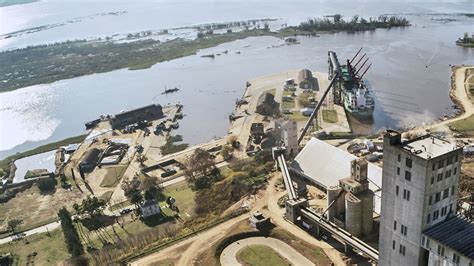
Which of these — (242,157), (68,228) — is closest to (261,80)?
(242,157)

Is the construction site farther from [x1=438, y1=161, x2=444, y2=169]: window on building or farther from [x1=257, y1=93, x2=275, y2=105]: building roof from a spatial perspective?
[x1=257, y1=93, x2=275, y2=105]: building roof

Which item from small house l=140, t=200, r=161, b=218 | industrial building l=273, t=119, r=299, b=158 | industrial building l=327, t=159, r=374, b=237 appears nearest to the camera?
industrial building l=327, t=159, r=374, b=237

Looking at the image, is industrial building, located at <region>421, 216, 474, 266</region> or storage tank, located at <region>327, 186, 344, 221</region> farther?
storage tank, located at <region>327, 186, 344, 221</region>

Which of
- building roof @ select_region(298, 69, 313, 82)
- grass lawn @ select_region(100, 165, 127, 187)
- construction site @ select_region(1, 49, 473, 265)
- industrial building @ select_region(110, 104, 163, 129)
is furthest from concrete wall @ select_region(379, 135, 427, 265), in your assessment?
building roof @ select_region(298, 69, 313, 82)

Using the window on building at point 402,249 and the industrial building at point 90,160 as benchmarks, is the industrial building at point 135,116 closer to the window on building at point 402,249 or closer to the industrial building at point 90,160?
the industrial building at point 90,160

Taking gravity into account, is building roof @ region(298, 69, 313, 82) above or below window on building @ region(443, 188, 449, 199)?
below

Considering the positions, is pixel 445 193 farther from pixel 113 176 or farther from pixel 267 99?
pixel 267 99

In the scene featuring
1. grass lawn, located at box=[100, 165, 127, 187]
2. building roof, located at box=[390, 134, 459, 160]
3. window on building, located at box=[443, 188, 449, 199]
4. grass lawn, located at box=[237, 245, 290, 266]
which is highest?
building roof, located at box=[390, 134, 459, 160]
